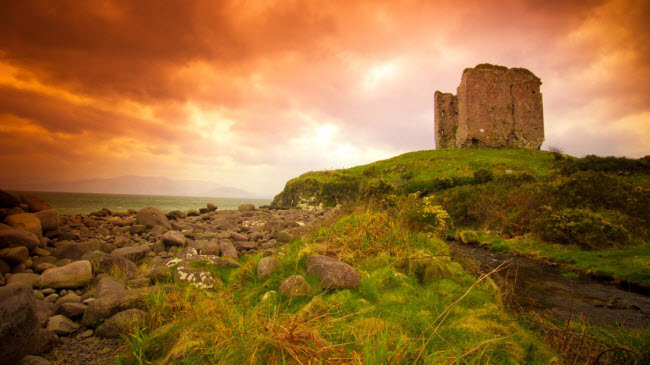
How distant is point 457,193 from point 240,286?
16.0 meters

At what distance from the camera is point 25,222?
8078 millimetres

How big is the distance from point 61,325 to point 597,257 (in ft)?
42.4

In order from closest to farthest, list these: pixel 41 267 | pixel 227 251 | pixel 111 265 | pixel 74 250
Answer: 1. pixel 111 265
2. pixel 41 267
3. pixel 74 250
4. pixel 227 251

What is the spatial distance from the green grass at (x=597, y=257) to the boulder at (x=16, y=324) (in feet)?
36.2

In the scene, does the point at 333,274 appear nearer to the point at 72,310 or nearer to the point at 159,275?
the point at 159,275

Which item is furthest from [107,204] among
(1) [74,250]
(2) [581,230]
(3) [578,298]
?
(2) [581,230]

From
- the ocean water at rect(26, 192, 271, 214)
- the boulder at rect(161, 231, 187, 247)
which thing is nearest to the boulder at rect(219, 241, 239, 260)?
the boulder at rect(161, 231, 187, 247)

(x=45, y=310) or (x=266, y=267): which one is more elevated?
(x=266, y=267)

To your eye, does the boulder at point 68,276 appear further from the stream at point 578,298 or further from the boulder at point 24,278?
the stream at point 578,298

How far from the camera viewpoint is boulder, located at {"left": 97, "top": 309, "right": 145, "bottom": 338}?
137 inches

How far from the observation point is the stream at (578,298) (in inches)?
192

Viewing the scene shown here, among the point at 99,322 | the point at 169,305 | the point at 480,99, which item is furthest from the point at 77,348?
the point at 480,99

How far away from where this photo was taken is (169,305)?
3799 millimetres

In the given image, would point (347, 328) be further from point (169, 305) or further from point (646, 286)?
point (646, 286)
